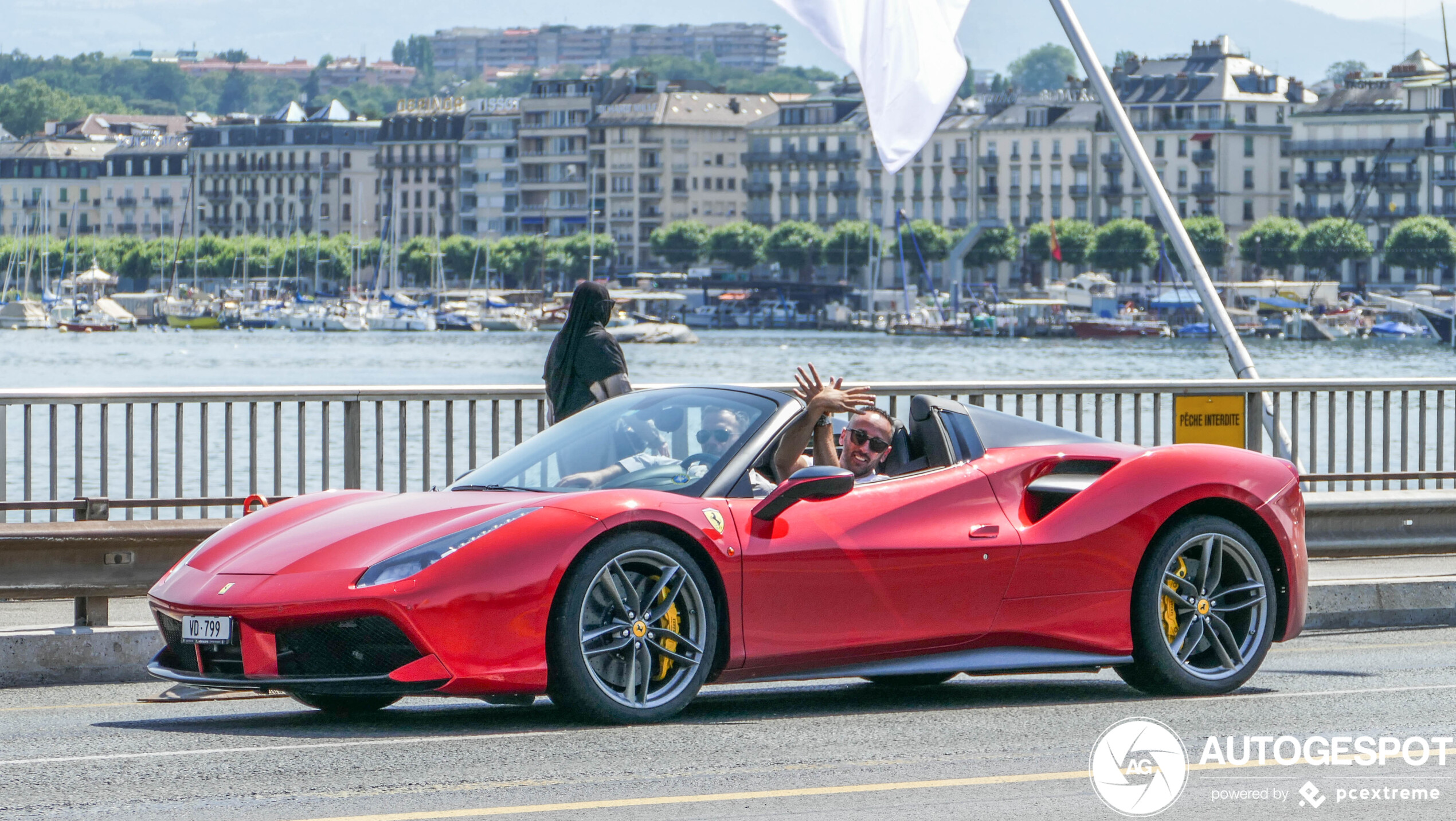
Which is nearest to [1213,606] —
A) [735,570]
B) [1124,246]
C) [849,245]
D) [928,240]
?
[735,570]

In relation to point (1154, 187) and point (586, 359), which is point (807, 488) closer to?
point (586, 359)

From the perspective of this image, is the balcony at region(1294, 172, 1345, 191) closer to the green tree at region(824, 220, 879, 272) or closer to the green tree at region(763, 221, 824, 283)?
the green tree at region(824, 220, 879, 272)

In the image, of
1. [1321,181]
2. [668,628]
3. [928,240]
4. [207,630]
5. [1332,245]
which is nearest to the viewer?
[207,630]

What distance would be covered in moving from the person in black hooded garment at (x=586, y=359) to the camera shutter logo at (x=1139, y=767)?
370 centimetres

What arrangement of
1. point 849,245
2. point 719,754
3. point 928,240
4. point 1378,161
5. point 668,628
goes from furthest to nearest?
point 849,245, point 928,240, point 1378,161, point 668,628, point 719,754

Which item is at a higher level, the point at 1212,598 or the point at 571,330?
the point at 571,330

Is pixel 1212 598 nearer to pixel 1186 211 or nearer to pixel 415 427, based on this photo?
pixel 415 427

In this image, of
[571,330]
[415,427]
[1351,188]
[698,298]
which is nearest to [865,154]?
[698,298]

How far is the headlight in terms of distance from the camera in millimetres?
7215

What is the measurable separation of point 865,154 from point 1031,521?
192m

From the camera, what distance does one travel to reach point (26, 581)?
31.2 feet

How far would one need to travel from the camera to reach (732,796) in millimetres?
6355

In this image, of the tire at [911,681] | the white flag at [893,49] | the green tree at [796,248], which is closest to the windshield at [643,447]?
the tire at [911,681]

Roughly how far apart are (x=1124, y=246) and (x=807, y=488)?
16625 centimetres
